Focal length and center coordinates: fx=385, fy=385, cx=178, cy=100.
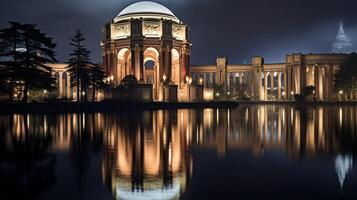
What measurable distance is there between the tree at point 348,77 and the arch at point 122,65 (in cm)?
4502

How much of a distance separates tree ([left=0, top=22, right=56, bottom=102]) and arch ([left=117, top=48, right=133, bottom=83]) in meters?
32.3

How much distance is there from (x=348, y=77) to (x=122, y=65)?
157 ft

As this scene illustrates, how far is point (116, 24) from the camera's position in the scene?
2921 inches

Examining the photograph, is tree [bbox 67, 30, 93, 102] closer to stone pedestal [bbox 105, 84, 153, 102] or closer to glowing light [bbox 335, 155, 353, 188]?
stone pedestal [bbox 105, 84, 153, 102]

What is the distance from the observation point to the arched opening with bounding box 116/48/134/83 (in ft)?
248

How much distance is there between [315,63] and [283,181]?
312 ft

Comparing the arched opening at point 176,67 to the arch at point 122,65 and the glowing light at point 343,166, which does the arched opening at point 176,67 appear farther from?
the glowing light at point 343,166

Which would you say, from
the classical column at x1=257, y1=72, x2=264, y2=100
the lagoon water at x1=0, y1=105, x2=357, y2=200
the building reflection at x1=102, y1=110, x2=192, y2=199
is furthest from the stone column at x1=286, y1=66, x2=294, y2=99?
the building reflection at x1=102, y1=110, x2=192, y2=199

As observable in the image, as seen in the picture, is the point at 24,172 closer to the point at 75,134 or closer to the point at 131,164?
the point at 131,164

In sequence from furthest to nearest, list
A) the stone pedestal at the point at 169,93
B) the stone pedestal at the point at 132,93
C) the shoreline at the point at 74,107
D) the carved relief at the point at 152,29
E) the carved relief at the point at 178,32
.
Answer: the carved relief at the point at 178,32 → the carved relief at the point at 152,29 → the stone pedestal at the point at 169,93 → the stone pedestal at the point at 132,93 → the shoreline at the point at 74,107

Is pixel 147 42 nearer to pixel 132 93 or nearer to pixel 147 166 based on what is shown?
pixel 132 93

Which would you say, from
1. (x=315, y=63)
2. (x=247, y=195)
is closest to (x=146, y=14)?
(x=315, y=63)

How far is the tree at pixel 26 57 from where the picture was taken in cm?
4012

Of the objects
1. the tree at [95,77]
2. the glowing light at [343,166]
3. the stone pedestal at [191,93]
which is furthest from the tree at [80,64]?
the glowing light at [343,166]
